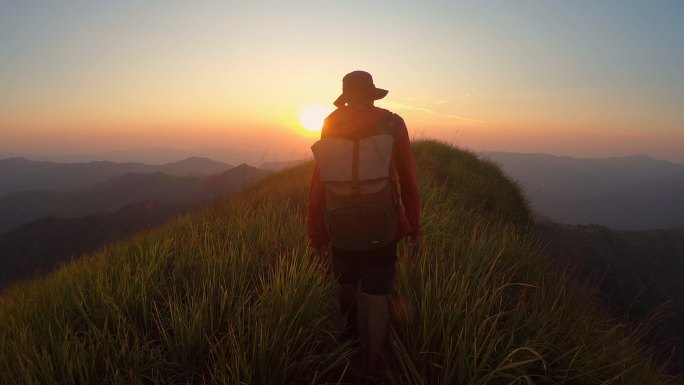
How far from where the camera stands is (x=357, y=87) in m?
2.52

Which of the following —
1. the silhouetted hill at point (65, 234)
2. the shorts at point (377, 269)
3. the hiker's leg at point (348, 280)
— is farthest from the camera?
the silhouetted hill at point (65, 234)

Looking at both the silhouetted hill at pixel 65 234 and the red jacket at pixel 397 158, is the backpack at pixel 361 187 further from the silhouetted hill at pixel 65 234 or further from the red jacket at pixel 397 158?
the silhouetted hill at pixel 65 234

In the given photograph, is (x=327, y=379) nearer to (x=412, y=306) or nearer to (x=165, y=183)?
(x=412, y=306)

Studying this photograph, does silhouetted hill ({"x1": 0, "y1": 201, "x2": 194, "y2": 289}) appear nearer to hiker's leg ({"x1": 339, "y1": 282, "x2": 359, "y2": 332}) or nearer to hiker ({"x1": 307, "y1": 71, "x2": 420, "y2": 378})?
hiker's leg ({"x1": 339, "y1": 282, "x2": 359, "y2": 332})

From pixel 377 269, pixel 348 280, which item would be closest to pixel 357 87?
pixel 377 269

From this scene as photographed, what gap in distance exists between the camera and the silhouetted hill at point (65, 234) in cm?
3881

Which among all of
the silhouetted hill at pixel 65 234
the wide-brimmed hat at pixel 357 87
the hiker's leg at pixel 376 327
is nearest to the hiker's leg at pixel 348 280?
the hiker's leg at pixel 376 327

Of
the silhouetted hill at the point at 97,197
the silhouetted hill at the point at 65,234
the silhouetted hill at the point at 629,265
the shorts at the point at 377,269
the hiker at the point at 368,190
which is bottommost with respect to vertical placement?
the silhouetted hill at the point at 97,197

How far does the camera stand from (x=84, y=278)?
132 inches

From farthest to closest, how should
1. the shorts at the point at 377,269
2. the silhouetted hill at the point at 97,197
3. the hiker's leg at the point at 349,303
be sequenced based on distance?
the silhouetted hill at the point at 97,197 → the hiker's leg at the point at 349,303 → the shorts at the point at 377,269

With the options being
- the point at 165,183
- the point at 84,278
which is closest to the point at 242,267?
the point at 84,278

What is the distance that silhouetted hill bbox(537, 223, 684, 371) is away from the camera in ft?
50.3

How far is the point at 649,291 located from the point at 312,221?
26.6 m

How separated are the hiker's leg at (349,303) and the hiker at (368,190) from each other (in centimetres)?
10
